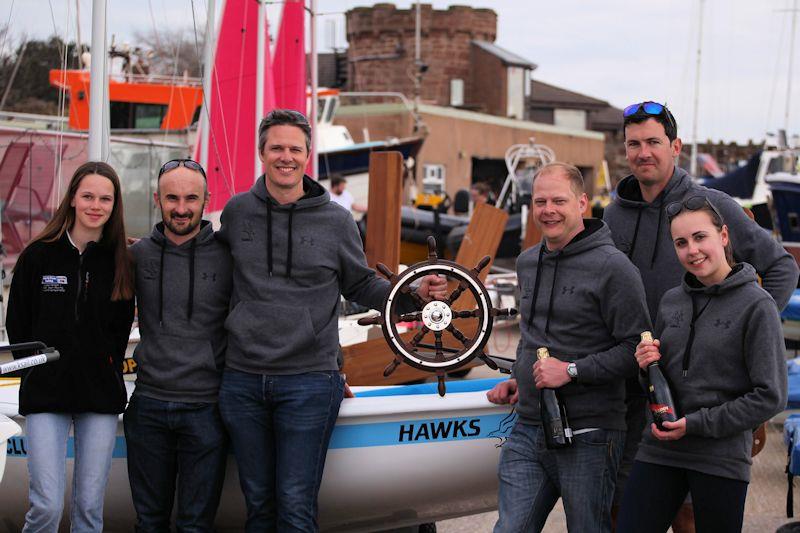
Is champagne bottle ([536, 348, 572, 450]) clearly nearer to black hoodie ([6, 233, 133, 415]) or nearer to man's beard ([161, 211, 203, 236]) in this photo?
man's beard ([161, 211, 203, 236])

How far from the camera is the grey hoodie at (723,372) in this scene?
2992 millimetres

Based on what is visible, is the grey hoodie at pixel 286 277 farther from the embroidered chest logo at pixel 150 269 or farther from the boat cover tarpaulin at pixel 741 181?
the boat cover tarpaulin at pixel 741 181

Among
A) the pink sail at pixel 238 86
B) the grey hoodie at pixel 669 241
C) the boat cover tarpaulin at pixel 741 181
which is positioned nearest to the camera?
the grey hoodie at pixel 669 241

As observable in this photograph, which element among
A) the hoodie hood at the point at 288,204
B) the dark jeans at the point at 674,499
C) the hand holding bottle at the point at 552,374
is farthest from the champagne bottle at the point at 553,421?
the hoodie hood at the point at 288,204

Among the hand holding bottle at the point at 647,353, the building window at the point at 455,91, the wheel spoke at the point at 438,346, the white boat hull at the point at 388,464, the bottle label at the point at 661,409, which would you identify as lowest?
the white boat hull at the point at 388,464

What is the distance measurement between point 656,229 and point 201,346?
162cm

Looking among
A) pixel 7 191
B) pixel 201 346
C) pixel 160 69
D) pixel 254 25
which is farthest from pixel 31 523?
pixel 160 69

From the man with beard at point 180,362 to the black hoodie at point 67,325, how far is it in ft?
0.40

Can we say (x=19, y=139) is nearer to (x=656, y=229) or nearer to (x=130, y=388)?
(x=130, y=388)

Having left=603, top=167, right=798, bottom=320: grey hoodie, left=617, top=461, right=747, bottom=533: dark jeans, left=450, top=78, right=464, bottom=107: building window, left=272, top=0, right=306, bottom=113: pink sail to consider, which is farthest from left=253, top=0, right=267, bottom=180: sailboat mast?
left=450, top=78, right=464, bottom=107: building window

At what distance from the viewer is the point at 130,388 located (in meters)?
4.29

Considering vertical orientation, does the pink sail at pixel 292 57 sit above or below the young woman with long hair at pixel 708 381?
above

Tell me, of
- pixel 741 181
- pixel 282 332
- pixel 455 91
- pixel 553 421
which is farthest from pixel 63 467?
pixel 455 91

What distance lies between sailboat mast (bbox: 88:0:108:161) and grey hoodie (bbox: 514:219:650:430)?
269cm
